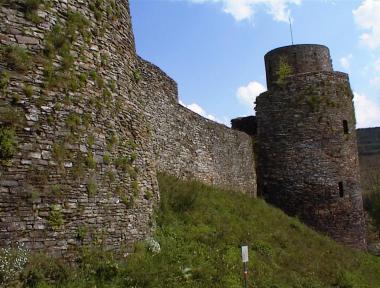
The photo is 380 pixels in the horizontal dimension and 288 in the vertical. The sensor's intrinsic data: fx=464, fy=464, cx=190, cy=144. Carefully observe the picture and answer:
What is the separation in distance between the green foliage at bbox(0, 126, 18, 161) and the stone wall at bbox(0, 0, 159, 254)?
1 centimetres

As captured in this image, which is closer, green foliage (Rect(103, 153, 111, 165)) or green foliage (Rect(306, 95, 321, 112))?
green foliage (Rect(103, 153, 111, 165))

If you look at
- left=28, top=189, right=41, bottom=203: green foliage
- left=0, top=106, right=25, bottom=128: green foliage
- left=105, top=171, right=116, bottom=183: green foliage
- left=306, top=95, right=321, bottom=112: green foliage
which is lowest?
left=28, top=189, right=41, bottom=203: green foliage

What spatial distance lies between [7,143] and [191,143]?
10.3 meters

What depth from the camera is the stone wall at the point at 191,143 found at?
47.1 ft

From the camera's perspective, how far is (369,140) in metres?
54.0

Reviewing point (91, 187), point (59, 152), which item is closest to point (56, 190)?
point (59, 152)

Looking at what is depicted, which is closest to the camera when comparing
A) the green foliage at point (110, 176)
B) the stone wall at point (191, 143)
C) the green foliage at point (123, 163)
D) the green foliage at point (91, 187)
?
the green foliage at point (91, 187)

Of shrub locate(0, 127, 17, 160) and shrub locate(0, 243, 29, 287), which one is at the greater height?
shrub locate(0, 127, 17, 160)

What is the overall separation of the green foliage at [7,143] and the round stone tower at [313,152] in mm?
15188

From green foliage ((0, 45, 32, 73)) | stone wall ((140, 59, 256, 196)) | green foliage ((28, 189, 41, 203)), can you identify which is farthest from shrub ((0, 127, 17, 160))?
stone wall ((140, 59, 256, 196))

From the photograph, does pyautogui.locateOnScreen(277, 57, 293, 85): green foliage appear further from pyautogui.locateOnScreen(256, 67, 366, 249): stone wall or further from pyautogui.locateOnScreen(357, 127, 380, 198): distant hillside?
pyautogui.locateOnScreen(357, 127, 380, 198): distant hillside

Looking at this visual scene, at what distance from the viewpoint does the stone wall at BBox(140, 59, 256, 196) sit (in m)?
14.4

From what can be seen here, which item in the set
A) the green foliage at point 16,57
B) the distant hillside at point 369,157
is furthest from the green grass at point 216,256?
the distant hillside at point 369,157

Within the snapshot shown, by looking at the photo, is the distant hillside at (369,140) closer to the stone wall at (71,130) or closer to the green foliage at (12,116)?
the stone wall at (71,130)
